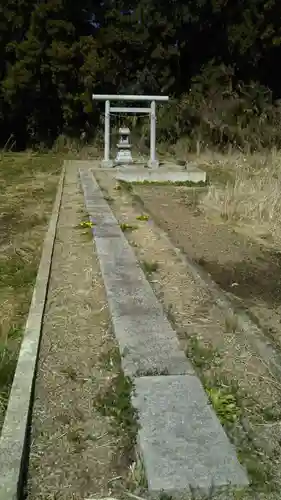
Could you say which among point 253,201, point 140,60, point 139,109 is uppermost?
point 140,60

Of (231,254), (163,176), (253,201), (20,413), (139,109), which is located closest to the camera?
(20,413)

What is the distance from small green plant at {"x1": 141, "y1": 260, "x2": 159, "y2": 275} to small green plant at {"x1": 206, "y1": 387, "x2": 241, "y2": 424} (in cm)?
206

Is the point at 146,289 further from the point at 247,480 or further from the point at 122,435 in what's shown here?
A: the point at 247,480

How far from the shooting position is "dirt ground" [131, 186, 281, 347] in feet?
13.6

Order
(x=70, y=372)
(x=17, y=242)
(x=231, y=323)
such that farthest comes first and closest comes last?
(x=17, y=242), (x=231, y=323), (x=70, y=372)

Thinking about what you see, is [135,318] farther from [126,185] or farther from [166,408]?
[126,185]

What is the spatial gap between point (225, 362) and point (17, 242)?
367 centimetres

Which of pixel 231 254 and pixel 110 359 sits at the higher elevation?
pixel 110 359

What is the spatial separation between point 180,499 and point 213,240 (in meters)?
4.59

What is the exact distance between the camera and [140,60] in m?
21.2

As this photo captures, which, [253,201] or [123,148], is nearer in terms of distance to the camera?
[253,201]

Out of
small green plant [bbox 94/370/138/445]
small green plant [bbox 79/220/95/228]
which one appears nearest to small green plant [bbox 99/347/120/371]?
small green plant [bbox 94/370/138/445]

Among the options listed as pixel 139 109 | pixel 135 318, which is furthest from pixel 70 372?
pixel 139 109

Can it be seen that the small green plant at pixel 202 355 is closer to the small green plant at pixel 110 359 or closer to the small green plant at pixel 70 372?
the small green plant at pixel 110 359
